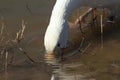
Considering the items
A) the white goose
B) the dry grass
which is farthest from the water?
the white goose

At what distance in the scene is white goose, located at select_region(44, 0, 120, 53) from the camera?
598 cm

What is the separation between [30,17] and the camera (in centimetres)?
768

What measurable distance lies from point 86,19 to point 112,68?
6.53 ft

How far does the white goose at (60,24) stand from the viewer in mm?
5977

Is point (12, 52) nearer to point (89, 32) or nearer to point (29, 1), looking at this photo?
point (89, 32)

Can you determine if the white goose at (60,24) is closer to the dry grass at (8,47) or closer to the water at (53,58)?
the water at (53,58)

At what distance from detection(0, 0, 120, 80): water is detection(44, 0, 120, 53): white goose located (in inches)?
8.5

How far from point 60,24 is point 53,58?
0.43m

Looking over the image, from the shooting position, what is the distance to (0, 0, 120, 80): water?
571 centimetres

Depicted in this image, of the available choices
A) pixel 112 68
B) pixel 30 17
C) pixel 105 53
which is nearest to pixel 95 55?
pixel 105 53

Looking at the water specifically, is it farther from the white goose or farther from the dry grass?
the white goose

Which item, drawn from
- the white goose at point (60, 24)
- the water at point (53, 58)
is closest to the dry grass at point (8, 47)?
the water at point (53, 58)

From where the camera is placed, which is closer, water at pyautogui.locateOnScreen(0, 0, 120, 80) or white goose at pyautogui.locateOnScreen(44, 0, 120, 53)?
water at pyautogui.locateOnScreen(0, 0, 120, 80)

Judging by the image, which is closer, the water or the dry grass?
the water
